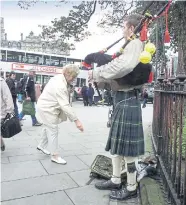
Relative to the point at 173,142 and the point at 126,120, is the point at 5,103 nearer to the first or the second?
the point at 126,120

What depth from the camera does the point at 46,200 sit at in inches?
117

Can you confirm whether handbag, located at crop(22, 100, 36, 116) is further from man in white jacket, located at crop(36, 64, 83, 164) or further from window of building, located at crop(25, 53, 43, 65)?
window of building, located at crop(25, 53, 43, 65)

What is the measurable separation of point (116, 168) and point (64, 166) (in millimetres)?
1250

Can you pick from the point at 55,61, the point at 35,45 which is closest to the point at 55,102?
the point at 55,61

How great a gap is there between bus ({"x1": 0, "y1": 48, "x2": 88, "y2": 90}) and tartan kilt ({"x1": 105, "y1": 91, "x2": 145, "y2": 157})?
818 inches

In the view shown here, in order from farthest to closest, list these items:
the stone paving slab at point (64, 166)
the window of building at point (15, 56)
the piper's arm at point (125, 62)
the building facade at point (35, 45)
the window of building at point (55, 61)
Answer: the window of building at point (55, 61) → the window of building at point (15, 56) → the building facade at point (35, 45) → the stone paving slab at point (64, 166) → the piper's arm at point (125, 62)

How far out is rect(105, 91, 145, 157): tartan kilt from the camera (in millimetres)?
2910

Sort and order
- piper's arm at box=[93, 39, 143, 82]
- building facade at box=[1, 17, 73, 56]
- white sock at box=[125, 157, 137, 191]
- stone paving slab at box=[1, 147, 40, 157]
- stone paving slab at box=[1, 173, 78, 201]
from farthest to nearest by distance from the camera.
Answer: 1. building facade at box=[1, 17, 73, 56]
2. stone paving slab at box=[1, 147, 40, 157]
3. stone paving slab at box=[1, 173, 78, 201]
4. white sock at box=[125, 157, 137, 191]
5. piper's arm at box=[93, 39, 143, 82]

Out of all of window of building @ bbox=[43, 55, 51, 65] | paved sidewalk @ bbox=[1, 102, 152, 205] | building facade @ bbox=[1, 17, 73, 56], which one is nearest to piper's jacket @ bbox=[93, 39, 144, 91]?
paved sidewalk @ bbox=[1, 102, 152, 205]

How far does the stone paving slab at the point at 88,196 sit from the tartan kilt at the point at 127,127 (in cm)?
53

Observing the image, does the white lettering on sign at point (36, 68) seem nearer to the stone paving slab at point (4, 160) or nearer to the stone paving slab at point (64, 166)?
the stone paving slab at point (4, 160)

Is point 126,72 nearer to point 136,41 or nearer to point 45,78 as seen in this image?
point 136,41

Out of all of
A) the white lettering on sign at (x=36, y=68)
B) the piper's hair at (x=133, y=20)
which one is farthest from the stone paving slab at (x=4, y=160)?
the white lettering on sign at (x=36, y=68)

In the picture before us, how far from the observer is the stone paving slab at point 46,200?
2.89m
